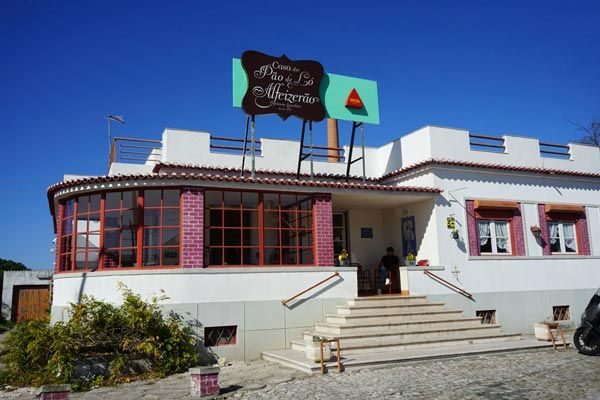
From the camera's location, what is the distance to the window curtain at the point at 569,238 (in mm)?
17156

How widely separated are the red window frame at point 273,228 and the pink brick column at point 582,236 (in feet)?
28.7

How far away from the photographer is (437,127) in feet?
52.5

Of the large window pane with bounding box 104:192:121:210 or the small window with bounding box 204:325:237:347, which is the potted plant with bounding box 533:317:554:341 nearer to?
the small window with bounding box 204:325:237:347

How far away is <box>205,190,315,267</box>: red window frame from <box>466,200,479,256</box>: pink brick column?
4.49 metres

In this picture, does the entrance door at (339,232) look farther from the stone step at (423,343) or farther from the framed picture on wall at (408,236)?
the stone step at (423,343)

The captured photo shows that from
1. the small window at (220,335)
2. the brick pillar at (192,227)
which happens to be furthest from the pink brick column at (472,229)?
the brick pillar at (192,227)

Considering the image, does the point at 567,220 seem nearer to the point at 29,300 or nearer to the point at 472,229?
the point at 472,229

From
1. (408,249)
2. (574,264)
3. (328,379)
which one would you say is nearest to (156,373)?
(328,379)

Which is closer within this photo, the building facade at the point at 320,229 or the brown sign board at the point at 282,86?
the building facade at the point at 320,229

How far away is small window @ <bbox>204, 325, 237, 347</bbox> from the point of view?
467 inches

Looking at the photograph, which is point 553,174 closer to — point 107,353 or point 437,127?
point 437,127

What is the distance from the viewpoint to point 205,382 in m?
8.68

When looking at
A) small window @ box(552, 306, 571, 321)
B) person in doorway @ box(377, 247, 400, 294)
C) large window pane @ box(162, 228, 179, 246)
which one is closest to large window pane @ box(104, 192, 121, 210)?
large window pane @ box(162, 228, 179, 246)

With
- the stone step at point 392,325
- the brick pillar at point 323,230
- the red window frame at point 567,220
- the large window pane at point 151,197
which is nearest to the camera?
the stone step at point 392,325
